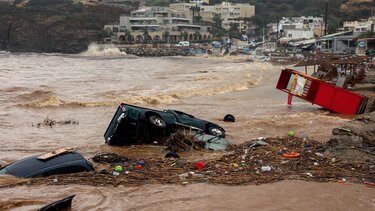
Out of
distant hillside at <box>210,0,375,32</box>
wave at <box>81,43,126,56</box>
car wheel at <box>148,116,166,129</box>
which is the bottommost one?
wave at <box>81,43,126,56</box>

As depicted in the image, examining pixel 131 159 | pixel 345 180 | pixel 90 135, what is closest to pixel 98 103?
pixel 90 135

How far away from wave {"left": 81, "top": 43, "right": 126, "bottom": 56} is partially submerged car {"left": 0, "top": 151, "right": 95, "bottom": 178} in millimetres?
102804

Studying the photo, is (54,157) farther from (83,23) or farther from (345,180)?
(83,23)

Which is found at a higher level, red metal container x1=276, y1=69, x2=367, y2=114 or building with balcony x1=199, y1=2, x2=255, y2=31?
building with balcony x1=199, y1=2, x2=255, y2=31

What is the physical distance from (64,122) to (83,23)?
→ 408ft

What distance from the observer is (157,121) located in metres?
10.0

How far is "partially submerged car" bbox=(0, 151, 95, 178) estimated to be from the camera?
7367 mm

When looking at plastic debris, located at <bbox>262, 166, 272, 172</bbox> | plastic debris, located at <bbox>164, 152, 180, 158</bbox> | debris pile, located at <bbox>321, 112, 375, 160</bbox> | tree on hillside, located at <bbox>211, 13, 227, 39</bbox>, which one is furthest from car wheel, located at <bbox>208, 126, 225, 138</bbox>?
tree on hillside, located at <bbox>211, 13, 227, 39</bbox>

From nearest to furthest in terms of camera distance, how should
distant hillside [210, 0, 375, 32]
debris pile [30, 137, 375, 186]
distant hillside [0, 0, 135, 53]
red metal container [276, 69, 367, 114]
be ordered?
1. debris pile [30, 137, 375, 186]
2. red metal container [276, 69, 367, 114]
3. distant hillside [0, 0, 135, 53]
4. distant hillside [210, 0, 375, 32]

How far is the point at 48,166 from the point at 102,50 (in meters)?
110

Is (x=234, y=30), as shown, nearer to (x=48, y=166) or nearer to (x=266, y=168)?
(x=266, y=168)

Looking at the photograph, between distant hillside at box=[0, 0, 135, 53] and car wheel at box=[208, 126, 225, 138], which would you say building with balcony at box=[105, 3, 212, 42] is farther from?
car wheel at box=[208, 126, 225, 138]

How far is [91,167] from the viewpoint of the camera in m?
7.81

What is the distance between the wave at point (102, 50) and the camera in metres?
110
